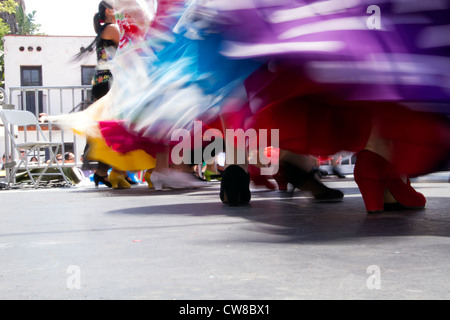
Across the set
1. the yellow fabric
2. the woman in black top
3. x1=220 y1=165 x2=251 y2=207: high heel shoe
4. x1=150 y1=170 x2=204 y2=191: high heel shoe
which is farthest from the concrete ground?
the woman in black top

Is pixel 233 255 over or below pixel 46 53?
below

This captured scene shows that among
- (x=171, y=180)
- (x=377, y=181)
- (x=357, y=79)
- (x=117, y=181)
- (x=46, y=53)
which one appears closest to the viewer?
(x=357, y=79)

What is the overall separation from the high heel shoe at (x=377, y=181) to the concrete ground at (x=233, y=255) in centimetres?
7

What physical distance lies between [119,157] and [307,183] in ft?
7.70

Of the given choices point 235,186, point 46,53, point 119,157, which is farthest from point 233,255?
point 46,53

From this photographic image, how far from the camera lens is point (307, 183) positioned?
2.63m

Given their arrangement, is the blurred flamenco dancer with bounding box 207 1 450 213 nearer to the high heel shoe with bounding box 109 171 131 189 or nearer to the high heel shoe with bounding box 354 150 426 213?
the high heel shoe with bounding box 354 150 426 213

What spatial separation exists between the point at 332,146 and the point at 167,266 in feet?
3.62

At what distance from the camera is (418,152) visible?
6.34 ft

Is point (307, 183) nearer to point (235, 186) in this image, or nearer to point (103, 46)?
point (235, 186)

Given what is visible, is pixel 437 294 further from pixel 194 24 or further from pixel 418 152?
pixel 194 24

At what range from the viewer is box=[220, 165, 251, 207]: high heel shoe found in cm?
254

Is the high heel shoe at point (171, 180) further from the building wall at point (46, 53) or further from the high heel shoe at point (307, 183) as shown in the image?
the building wall at point (46, 53)

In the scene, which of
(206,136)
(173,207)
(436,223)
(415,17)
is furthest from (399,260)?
(206,136)
